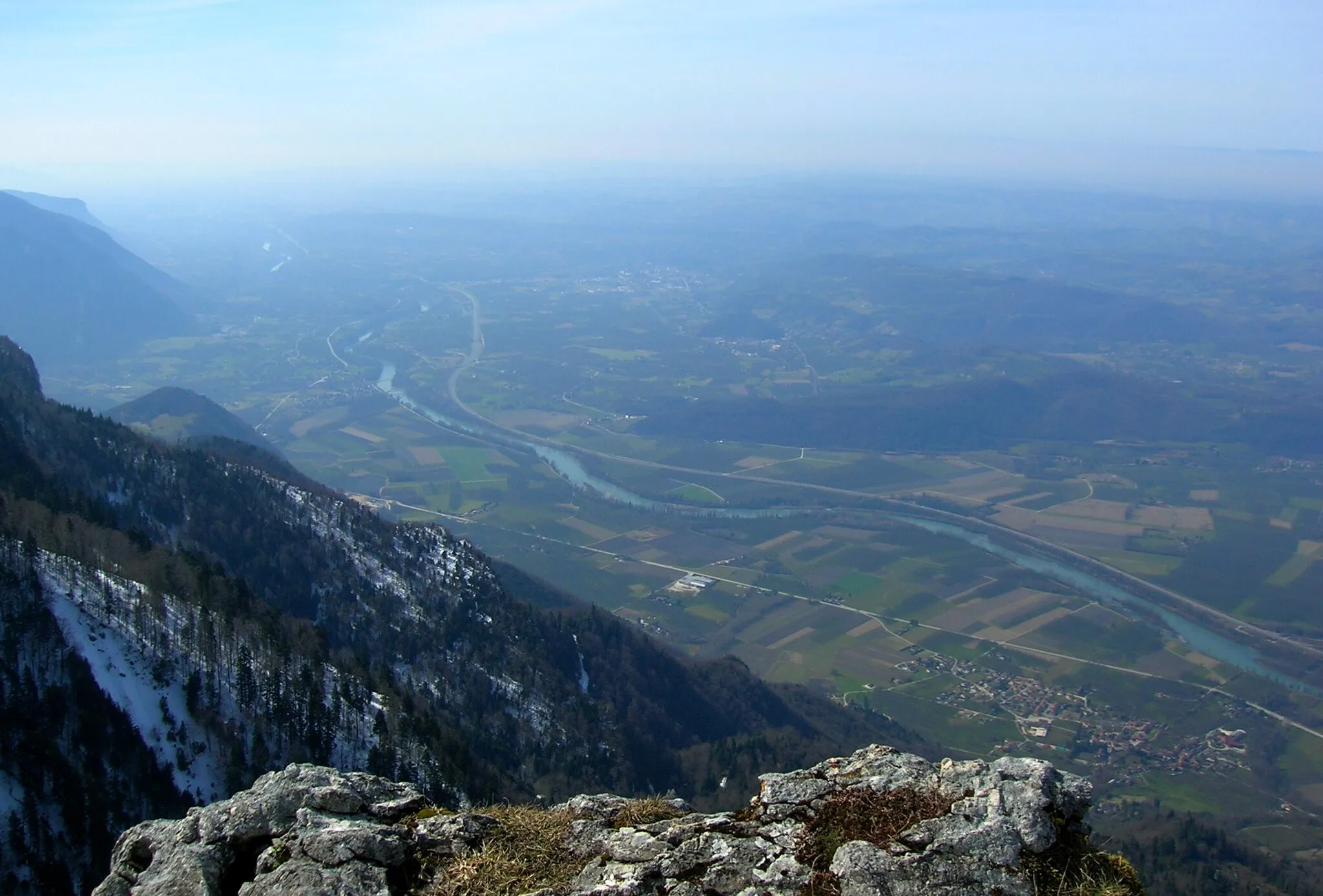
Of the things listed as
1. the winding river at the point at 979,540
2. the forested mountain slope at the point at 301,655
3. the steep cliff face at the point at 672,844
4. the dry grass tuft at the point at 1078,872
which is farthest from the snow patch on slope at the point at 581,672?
the winding river at the point at 979,540

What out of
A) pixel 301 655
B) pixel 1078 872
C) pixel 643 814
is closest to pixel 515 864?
pixel 643 814

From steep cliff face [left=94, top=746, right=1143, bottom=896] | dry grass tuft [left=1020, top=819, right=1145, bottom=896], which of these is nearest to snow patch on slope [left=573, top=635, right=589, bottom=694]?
steep cliff face [left=94, top=746, right=1143, bottom=896]

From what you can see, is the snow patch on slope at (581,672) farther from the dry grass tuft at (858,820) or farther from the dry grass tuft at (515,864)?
the dry grass tuft at (858,820)

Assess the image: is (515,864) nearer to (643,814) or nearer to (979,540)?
(643,814)

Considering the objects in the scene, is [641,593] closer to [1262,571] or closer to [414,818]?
[1262,571]

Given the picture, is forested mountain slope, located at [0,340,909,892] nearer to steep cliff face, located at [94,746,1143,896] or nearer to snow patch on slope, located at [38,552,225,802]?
snow patch on slope, located at [38,552,225,802]
